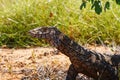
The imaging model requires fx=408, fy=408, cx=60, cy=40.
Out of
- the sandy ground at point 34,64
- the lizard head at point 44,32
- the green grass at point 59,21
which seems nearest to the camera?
the lizard head at point 44,32

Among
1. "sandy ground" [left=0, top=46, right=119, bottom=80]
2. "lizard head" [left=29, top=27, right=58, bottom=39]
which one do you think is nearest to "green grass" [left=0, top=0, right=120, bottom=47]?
"sandy ground" [left=0, top=46, right=119, bottom=80]

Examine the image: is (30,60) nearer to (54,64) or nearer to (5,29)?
(54,64)

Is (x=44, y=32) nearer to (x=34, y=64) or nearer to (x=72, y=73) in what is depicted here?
(x=72, y=73)

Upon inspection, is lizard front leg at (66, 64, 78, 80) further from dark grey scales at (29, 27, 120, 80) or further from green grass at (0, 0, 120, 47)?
green grass at (0, 0, 120, 47)

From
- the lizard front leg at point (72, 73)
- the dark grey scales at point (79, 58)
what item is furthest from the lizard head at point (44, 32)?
the lizard front leg at point (72, 73)

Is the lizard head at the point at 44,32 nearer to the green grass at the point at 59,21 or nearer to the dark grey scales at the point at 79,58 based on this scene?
the dark grey scales at the point at 79,58
